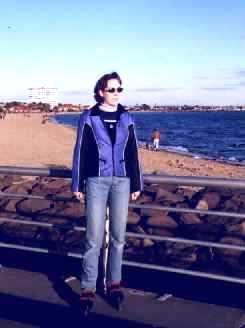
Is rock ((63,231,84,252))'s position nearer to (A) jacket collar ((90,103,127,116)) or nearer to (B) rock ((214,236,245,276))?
(B) rock ((214,236,245,276))

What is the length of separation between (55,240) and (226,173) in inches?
787

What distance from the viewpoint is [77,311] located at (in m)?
4.82

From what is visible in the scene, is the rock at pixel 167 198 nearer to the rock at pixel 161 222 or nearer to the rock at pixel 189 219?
the rock at pixel 189 219

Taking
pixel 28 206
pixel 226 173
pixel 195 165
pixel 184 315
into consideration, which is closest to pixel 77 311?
pixel 184 315

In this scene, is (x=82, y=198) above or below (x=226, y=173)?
above

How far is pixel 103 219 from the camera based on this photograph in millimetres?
4816

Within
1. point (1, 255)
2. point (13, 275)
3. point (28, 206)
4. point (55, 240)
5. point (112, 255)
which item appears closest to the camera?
point (112, 255)

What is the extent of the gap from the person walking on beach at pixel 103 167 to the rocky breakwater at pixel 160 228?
1.96 feet

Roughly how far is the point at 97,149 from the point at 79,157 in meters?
0.16

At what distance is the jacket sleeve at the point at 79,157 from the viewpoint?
466cm

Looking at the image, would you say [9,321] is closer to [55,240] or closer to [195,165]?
[55,240]

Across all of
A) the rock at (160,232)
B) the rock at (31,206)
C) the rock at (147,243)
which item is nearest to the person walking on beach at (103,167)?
the rock at (147,243)

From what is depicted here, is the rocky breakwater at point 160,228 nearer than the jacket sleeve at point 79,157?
No

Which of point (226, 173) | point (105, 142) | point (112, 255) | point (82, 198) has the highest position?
point (105, 142)
